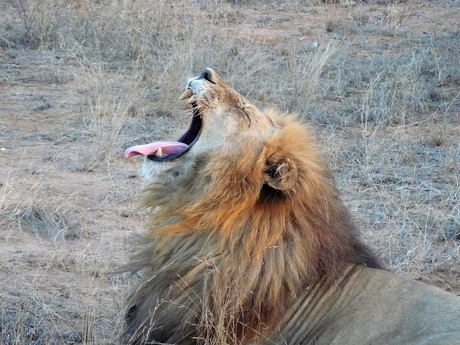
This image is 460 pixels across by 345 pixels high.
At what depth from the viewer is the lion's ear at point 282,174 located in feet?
11.6

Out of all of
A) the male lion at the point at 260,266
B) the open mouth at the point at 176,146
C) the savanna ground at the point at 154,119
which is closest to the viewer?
the male lion at the point at 260,266

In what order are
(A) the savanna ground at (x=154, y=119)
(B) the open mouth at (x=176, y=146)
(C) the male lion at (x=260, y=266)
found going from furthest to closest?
1. (A) the savanna ground at (x=154, y=119)
2. (B) the open mouth at (x=176, y=146)
3. (C) the male lion at (x=260, y=266)

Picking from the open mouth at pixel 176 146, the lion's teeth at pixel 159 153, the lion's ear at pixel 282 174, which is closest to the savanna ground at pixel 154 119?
the open mouth at pixel 176 146

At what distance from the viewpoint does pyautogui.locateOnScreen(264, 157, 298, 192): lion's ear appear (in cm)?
354

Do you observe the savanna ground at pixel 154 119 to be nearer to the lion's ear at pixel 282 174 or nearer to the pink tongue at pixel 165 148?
the pink tongue at pixel 165 148

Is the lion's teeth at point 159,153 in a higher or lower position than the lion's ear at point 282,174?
lower

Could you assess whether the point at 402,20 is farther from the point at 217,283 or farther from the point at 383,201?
the point at 217,283

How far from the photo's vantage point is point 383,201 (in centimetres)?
597

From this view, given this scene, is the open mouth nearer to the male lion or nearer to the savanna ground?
the male lion

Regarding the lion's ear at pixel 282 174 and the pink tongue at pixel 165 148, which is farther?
the pink tongue at pixel 165 148

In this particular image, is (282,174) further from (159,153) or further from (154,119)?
(154,119)

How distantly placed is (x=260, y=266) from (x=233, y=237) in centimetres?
16

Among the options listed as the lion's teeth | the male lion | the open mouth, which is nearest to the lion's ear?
the male lion

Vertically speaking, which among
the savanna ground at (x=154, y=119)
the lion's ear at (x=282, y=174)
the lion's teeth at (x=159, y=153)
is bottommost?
the savanna ground at (x=154, y=119)
